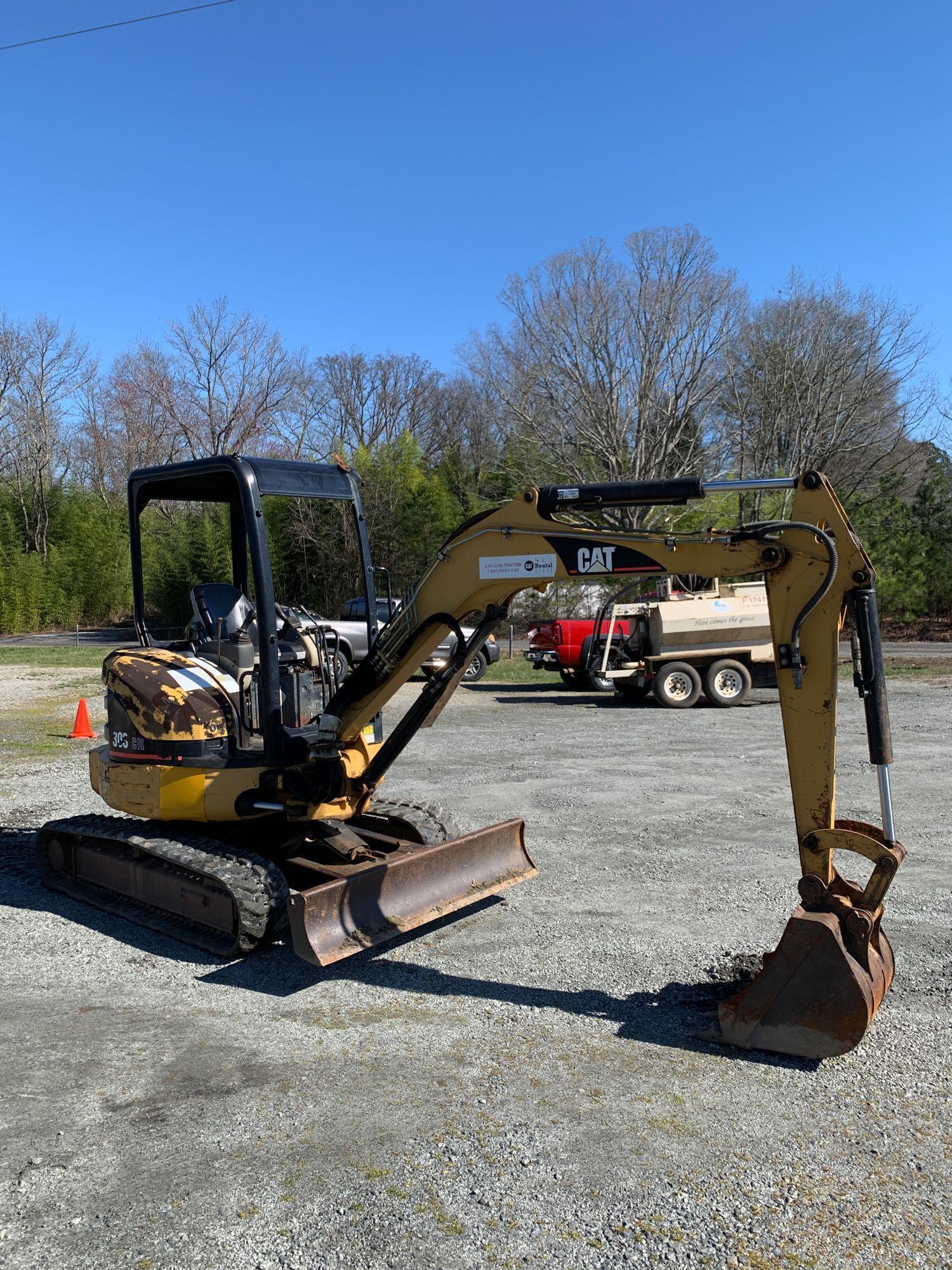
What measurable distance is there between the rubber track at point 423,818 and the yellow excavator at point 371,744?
20 millimetres

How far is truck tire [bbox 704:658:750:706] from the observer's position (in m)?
16.8

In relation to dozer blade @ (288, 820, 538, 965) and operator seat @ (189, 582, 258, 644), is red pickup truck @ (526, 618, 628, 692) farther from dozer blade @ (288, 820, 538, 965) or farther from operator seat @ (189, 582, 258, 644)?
operator seat @ (189, 582, 258, 644)

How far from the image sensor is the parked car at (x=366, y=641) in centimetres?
665

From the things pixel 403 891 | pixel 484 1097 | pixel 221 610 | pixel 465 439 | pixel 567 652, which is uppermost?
pixel 465 439

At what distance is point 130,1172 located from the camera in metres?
3.50

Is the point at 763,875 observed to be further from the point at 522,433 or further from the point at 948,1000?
the point at 522,433

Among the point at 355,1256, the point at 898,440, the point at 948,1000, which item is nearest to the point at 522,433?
the point at 898,440

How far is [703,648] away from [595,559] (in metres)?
12.5


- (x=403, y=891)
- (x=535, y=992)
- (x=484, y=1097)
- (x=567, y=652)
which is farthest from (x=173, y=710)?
(x=567, y=652)

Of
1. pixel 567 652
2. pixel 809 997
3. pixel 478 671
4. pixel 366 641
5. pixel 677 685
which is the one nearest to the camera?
pixel 809 997

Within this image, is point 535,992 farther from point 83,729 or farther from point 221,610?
point 83,729

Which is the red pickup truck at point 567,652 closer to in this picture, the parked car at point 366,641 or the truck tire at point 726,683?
the parked car at point 366,641

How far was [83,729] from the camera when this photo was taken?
13.5 meters

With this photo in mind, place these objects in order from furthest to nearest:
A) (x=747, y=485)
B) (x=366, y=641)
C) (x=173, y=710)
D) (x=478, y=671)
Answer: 1. (x=478, y=671)
2. (x=366, y=641)
3. (x=173, y=710)
4. (x=747, y=485)
